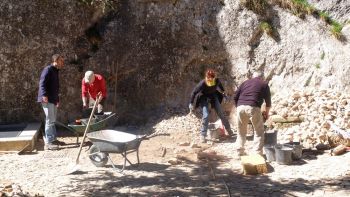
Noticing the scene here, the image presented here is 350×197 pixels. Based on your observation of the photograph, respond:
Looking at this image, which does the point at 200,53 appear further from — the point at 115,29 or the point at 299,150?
the point at 299,150

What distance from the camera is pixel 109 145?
7957mm

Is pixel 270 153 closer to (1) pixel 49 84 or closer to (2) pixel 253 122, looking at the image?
(2) pixel 253 122

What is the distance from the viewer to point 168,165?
860 centimetres

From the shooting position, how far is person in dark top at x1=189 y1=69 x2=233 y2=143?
10172 mm

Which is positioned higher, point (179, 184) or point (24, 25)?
point (24, 25)

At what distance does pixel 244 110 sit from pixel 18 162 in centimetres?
441

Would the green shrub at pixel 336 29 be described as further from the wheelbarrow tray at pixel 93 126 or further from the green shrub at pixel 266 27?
the wheelbarrow tray at pixel 93 126

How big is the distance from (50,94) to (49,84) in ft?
0.70

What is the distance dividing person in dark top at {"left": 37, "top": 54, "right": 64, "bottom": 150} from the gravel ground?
1.22 feet

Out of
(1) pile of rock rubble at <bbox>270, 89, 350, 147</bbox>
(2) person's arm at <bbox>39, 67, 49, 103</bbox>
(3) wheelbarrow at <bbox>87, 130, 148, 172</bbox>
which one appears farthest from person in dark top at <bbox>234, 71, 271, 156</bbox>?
(2) person's arm at <bbox>39, 67, 49, 103</bbox>

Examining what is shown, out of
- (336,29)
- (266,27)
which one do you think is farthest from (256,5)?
(336,29)

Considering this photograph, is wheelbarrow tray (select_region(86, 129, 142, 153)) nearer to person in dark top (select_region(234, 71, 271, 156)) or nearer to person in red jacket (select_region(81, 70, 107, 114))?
person in red jacket (select_region(81, 70, 107, 114))

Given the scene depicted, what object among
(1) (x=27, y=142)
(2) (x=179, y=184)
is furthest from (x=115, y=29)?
(2) (x=179, y=184)

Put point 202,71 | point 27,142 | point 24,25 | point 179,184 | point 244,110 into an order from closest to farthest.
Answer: point 179,184 → point 244,110 → point 27,142 → point 24,25 → point 202,71
